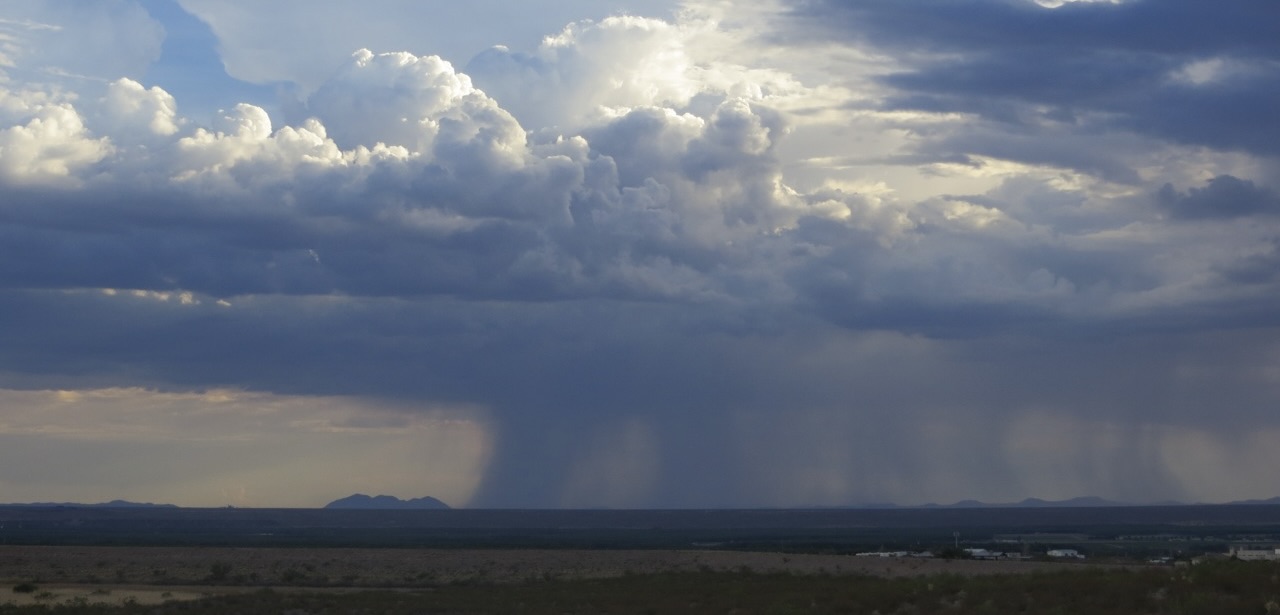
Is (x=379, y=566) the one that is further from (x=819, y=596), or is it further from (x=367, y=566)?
(x=819, y=596)

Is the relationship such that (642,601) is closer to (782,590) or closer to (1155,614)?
(782,590)

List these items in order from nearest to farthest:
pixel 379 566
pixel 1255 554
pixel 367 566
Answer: pixel 1255 554 → pixel 379 566 → pixel 367 566

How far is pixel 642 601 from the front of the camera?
59125mm

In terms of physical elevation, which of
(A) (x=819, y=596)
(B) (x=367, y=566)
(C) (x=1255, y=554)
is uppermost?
(C) (x=1255, y=554)

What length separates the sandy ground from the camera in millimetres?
86000

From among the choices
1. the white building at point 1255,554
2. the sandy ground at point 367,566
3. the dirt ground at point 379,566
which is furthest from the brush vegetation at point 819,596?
the white building at point 1255,554

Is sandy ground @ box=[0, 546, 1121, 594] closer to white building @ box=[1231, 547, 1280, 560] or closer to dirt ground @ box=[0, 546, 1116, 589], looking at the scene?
dirt ground @ box=[0, 546, 1116, 589]

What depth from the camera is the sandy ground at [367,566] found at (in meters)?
86.0

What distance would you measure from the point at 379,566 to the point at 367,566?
48.3 inches

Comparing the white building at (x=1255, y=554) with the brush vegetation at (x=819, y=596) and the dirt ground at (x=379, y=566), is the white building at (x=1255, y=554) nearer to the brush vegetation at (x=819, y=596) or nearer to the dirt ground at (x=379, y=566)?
the dirt ground at (x=379, y=566)

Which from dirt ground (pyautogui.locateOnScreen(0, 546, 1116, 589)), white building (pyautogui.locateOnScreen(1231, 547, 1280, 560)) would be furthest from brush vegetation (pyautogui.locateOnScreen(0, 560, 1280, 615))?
white building (pyautogui.locateOnScreen(1231, 547, 1280, 560))

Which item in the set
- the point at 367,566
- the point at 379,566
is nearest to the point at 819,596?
the point at 379,566

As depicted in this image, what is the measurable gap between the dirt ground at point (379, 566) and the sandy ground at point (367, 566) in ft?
0.25

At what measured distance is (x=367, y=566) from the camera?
108 m
